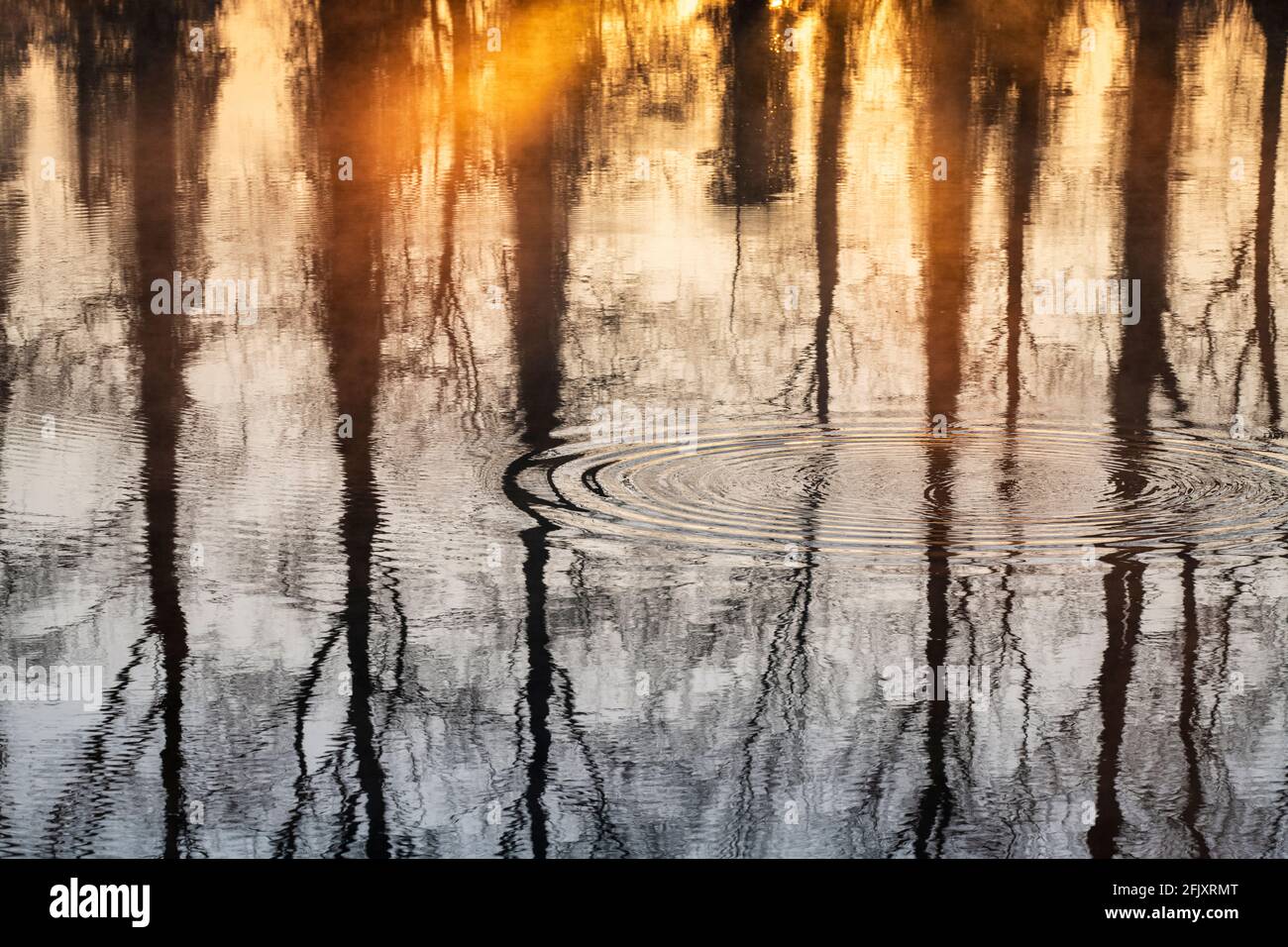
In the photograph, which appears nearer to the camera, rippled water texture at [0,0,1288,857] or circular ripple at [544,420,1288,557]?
rippled water texture at [0,0,1288,857]

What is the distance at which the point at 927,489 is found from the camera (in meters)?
6.61

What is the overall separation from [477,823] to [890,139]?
26.8 feet

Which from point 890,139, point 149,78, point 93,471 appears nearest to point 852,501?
point 93,471

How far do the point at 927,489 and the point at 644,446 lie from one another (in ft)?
3.94

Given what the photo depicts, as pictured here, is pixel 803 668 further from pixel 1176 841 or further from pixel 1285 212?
pixel 1285 212

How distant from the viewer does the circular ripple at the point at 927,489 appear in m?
6.16

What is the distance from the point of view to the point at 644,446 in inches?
279

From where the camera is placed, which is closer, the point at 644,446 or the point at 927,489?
the point at 927,489

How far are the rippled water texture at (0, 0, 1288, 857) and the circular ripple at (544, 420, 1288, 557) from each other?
1.2 inches

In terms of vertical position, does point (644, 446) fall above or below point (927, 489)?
above

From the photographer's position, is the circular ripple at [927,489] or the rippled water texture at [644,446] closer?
the rippled water texture at [644,446]

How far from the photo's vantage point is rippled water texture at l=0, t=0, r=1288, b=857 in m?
4.58

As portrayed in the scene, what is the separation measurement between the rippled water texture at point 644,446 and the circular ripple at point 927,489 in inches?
1.2

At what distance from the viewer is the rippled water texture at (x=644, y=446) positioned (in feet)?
15.0
